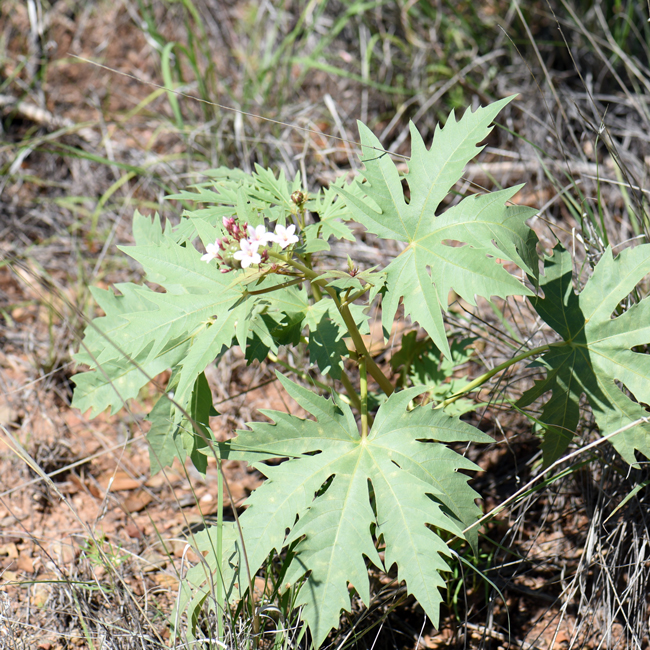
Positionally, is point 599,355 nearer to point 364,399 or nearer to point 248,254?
point 364,399

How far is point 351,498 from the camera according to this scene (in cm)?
162

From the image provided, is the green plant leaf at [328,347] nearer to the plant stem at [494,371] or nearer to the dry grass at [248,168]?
the plant stem at [494,371]

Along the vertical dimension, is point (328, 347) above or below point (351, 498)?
above

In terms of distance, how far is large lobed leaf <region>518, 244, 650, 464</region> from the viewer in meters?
1.73

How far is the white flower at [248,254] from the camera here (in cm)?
144

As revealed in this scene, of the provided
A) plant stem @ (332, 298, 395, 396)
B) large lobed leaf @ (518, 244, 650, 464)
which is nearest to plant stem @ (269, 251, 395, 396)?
plant stem @ (332, 298, 395, 396)

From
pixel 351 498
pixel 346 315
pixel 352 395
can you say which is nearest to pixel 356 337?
pixel 346 315

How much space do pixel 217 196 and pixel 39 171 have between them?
8.88 ft

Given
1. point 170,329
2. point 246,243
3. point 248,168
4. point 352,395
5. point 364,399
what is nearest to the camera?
point 246,243

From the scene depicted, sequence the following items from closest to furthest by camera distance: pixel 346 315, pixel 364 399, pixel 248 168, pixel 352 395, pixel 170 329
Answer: pixel 170 329, pixel 346 315, pixel 364 399, pixel 352 395, pixel 248 168

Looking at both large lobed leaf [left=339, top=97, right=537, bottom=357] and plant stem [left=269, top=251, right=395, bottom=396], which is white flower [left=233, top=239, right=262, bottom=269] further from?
large lobed leaf [left=339, top=97, right=537, bottom=357]

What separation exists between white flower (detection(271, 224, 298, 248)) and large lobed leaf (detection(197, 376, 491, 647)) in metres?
0.44

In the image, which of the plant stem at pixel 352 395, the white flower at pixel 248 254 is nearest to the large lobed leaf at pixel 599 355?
the plant stem at pixel 352 395

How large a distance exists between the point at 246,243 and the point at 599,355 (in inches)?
44.7
